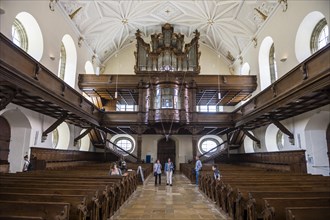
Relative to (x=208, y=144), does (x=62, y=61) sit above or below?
above

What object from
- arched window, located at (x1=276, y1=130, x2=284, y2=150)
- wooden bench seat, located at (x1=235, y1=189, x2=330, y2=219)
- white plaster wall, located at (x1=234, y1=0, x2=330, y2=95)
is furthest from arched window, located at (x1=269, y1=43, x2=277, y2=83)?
wooden bench seat, located at (x1=235, y1=189, x2=330, y2=219)

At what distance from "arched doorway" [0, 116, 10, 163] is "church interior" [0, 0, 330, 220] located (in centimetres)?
5

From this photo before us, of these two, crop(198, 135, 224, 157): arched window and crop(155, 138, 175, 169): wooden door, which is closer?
crop(155, 138, 175, 169): wooden door

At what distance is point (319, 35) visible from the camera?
11836 mm

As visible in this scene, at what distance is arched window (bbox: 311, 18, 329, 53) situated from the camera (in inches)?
450

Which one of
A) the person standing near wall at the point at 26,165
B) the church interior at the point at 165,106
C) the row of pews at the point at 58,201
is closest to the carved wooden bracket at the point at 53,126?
the church interior at the point at 165,106

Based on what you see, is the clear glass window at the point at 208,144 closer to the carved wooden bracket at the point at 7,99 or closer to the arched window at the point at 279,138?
the arched window at the point at 279,138

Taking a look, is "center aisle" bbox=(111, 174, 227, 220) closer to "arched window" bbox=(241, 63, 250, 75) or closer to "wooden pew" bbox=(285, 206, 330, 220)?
"wooden pew" bbox=(285, 206, 330, 220)

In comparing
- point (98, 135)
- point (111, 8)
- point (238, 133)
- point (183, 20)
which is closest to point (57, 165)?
point (98, 135)

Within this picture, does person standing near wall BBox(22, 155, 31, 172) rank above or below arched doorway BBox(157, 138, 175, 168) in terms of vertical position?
below

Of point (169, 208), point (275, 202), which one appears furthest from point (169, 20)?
point (275, 202)

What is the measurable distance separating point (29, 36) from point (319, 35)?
14650 millimetres

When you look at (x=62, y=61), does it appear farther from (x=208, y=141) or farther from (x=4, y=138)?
(x=208, y=141)

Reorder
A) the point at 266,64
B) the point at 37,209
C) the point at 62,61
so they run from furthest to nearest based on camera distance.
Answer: the point at 266,64
the point at 62,61
the point at 37,209
